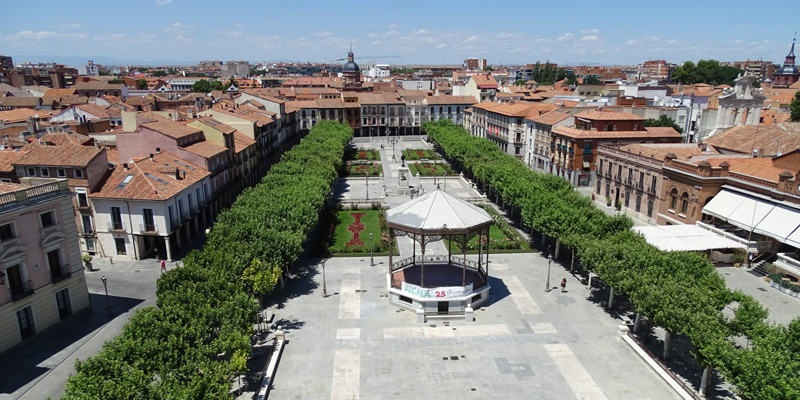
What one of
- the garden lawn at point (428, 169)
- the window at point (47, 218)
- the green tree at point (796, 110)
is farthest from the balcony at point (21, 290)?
the green tree at point (796, 110)

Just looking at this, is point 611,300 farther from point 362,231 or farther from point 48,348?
point 48,348

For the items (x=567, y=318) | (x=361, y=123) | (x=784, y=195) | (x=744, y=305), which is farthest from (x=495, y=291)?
(x=361, y=123)

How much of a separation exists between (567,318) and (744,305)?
1259cm

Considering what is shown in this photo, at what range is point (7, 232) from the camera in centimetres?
3328

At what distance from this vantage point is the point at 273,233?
137 ft

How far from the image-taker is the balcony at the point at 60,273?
36.7m

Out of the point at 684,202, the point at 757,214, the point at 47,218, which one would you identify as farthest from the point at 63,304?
the point at 684,202

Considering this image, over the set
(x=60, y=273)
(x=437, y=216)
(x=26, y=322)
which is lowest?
(x=26, y=322)

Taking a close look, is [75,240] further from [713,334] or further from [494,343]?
[713,334]

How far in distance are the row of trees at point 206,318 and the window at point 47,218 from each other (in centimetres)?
1046

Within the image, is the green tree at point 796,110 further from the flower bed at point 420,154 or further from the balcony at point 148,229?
the balcony at point 148,229

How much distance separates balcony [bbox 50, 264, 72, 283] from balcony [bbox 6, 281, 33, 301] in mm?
1967

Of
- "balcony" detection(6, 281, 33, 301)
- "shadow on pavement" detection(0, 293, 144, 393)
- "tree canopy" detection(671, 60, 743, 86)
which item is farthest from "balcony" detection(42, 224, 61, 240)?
"tree canopy" detection(671, 60, 743, 86)

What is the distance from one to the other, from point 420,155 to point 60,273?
90574 mm
